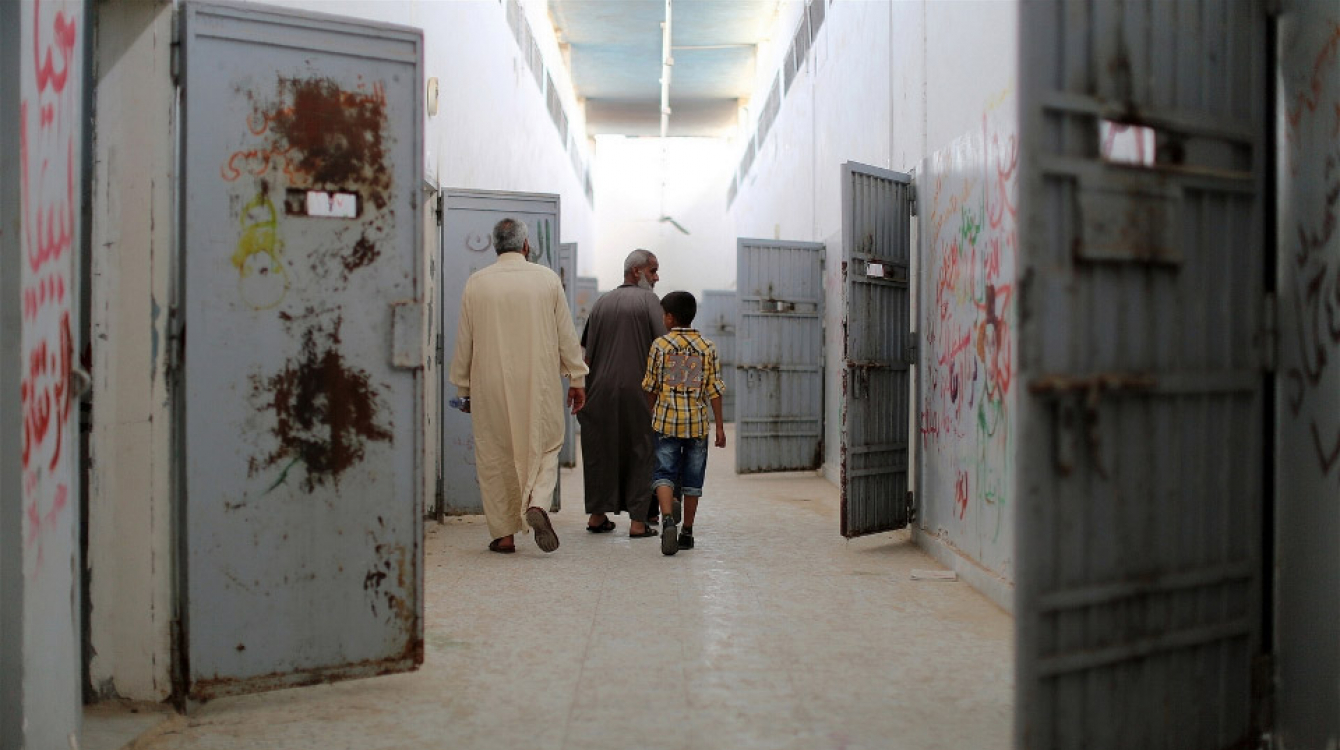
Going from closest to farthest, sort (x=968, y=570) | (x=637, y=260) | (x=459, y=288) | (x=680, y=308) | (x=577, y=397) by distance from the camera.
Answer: (x=968, y=570) < (x=577, y=397) < (x=680, y=308) < (x=637, y=260) < (x=459, y=288)

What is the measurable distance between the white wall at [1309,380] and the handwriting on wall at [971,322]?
203cm

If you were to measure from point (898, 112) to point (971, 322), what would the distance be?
2.34 metres

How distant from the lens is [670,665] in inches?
166

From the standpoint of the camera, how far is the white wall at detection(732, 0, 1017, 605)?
5.48 m

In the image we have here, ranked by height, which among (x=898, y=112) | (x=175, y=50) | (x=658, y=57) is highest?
(x=658, y=57)

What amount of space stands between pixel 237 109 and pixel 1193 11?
2795mm

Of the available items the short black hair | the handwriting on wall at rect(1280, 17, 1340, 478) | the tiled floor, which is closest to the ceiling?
the short black hair

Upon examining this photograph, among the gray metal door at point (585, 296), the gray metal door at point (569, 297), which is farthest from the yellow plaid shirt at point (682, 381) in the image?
the gray metal door at point (585, 296)

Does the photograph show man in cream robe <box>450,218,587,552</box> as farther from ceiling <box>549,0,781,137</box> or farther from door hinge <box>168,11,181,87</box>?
ceiling <box>549,0,781,137</box>

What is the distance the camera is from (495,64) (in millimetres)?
11453

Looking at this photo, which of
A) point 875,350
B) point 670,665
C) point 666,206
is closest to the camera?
point 670,665

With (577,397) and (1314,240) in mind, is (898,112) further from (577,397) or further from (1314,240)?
(1314,240)

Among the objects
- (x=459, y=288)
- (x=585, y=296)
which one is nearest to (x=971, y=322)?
(x=459, y=288)

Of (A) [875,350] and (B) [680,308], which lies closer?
(B) [680,308]
